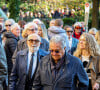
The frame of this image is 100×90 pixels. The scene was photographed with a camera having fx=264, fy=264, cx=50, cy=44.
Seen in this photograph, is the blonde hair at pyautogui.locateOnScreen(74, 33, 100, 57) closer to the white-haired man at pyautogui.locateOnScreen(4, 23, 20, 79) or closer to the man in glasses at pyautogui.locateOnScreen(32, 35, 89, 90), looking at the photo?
the man in glasses at pyautogui.locateOnScreen(32, 35, 89, 90)

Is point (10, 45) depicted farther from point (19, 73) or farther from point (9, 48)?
point (19, 73)

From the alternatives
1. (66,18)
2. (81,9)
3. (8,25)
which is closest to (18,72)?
(8,25)

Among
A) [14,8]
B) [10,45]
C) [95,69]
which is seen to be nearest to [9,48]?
[10,45]

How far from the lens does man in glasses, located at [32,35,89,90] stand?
4.08 m

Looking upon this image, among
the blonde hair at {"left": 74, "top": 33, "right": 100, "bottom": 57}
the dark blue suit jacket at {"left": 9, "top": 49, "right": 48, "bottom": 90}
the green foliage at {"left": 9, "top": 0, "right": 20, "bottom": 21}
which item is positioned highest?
the green foliage at {"left": 9, "top": 0, "right": 20, "bottom": 21}

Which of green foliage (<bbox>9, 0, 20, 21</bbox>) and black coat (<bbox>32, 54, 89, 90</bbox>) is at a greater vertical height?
green foliage (<bbox>9, 0, 20, 21</bbox>)

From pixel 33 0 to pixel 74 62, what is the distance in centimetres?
1539

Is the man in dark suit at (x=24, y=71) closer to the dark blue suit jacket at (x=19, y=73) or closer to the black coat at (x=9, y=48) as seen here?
→ the dark blue suit jacket at (x=19, y=73)

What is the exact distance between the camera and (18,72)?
5.40m

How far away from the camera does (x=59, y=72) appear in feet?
13.4

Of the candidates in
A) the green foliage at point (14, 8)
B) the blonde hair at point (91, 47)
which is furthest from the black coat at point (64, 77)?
the green foliage at point (14, 8)

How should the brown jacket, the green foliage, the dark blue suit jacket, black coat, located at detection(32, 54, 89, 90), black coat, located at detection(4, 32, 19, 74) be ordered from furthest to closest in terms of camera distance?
the green foliage < black coat, located at detection(4, 32, 19, 74) < the brown jacket < the dark blue suit jacket < black coat, located at detection(32, 54, 89, 90)

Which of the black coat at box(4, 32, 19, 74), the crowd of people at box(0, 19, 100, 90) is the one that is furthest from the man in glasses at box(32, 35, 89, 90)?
the black coat at box(4, 32, 19, 74)

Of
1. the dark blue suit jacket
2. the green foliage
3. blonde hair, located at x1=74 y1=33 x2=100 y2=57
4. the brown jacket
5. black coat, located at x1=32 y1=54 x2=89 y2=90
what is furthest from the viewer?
the green foliage
